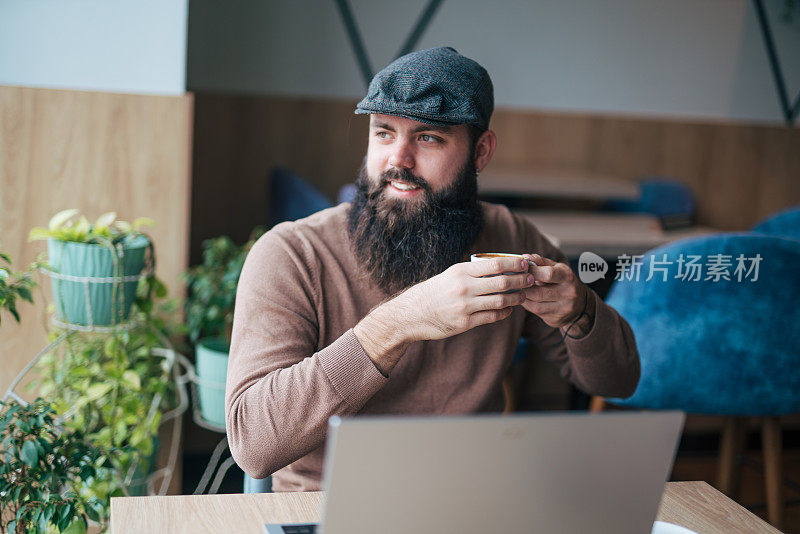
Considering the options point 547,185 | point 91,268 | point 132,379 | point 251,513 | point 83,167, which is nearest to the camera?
point 251,513

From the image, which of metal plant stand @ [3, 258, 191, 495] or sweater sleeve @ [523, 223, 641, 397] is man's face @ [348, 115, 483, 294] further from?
metal plant stand @ [3, 258, 191, 495]

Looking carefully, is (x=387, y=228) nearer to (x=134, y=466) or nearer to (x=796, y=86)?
(x=134, y=466)

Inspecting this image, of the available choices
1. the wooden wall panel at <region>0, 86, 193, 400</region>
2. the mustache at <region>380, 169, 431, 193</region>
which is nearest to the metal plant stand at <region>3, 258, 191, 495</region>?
the wooden wall panel at <region>0, 86, 193, 400</region>

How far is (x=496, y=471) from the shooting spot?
0.70 m

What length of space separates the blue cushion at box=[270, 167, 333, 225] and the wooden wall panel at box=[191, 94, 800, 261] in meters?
0.19

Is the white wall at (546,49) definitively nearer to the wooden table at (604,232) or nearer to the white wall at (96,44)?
the wooden table at (604,232)

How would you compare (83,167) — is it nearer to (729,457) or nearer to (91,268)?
(91,268)

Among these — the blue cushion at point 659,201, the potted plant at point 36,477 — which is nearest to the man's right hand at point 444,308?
the potted plant at point 36,477

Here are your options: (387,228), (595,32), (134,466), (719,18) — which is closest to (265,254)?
(387,228)

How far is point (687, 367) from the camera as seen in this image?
6.25 ft

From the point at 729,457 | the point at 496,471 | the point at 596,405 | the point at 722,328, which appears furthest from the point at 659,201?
the point at 496,471

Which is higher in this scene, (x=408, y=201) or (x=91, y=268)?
(x=408, y=201)

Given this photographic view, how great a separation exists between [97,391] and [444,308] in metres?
1.13

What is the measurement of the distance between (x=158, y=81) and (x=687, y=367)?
1519 mm
